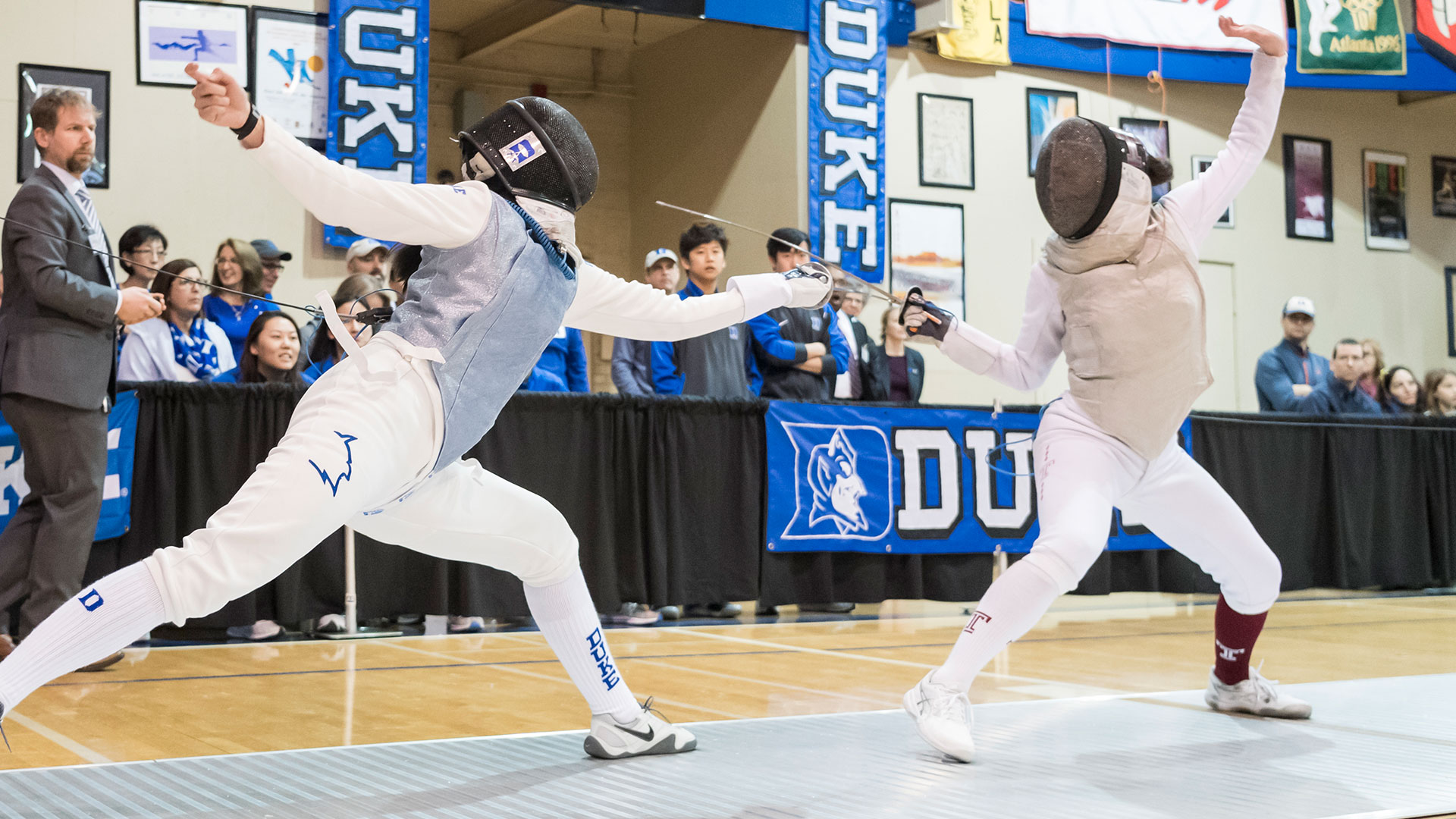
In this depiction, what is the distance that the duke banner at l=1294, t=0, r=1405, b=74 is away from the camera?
956cm

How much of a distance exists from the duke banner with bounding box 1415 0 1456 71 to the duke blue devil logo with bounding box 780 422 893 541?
6099 mm

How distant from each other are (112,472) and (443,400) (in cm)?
274

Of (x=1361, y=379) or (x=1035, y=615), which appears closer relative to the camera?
(x=1035, y=615)

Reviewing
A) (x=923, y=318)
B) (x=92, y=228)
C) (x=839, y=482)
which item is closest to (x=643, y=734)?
(x=923, y=318)

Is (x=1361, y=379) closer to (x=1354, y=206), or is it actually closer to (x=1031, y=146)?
(x=1031, y=146)

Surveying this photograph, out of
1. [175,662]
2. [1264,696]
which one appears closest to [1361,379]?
[1264,696]

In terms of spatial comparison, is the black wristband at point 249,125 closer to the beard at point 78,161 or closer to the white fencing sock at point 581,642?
the white fencing sock at point 581,642

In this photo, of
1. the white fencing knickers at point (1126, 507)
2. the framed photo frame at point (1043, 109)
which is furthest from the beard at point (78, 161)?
the framed photo frame at point (1043, 109)

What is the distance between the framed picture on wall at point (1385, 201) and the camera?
35.6 ft

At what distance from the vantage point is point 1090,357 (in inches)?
110

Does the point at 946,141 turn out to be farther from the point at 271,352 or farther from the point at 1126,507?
the point at 1126,507

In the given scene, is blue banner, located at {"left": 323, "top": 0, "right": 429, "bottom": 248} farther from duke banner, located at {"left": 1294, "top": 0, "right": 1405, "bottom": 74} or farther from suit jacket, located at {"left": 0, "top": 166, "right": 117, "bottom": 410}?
duke banner, located at {"left": 1294, "top": 0, "right": 1405, "bottom": 74}

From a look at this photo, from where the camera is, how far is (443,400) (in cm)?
216

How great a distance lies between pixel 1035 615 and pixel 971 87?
7.60 m
